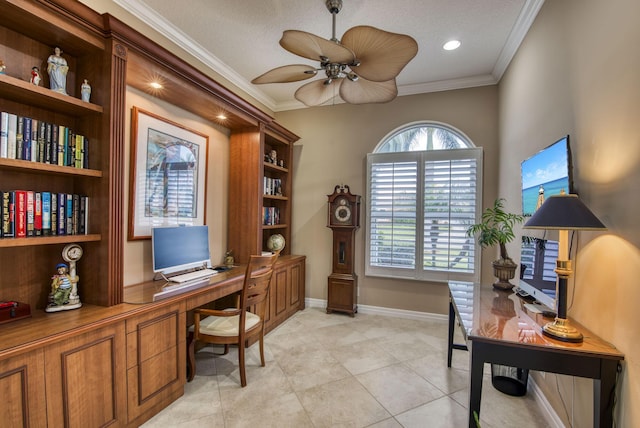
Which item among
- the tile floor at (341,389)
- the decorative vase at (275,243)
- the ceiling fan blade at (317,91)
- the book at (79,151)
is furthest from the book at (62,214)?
the decorative vase at (275,243)

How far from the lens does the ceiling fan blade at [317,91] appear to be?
2.21 meters

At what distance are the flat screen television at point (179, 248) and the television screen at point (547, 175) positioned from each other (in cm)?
284

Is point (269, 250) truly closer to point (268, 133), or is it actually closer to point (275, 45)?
point (268, 133)

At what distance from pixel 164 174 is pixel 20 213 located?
3.79 ft

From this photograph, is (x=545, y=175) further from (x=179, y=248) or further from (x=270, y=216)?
(x=270, y=216)

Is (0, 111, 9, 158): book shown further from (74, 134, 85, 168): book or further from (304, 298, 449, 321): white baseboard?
(304, 298, 449, 321): white baseboard

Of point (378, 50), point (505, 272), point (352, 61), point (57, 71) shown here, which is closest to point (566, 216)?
point (505, 272)

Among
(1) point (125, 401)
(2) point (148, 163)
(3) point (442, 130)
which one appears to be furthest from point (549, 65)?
(1) point (125, 401)

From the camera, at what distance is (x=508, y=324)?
1.55 metres

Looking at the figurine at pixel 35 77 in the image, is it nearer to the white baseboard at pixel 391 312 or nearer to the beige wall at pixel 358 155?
the beige wall at pixel 358 155

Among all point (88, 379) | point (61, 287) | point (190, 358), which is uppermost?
point (61, 287)

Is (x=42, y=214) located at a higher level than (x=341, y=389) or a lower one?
higher

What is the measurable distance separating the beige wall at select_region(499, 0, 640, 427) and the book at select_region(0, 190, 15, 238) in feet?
9.81

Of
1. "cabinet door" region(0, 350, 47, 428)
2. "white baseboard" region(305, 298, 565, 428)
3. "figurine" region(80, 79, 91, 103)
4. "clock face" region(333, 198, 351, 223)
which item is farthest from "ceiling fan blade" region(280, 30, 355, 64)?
"white baseboard" region(305, 298, 565, 428)
